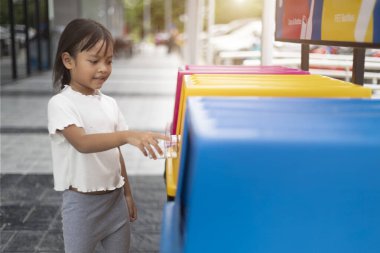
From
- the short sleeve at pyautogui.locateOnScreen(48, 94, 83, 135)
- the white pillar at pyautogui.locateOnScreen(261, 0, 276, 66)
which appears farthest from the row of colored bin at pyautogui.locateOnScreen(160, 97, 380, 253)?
the white pillar at pyautogui.locateOnScreen(261, 0, 276, 66)

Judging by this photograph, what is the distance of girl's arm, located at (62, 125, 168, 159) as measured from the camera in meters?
1.84

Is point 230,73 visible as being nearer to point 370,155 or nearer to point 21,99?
point 370,155

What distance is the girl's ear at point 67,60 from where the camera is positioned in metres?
2.29

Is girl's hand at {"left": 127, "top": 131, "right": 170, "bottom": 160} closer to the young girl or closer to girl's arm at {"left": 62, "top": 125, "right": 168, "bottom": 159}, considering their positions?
girl's arm at {"left": 62, "top": 125, "right": 168, "bottom": 159}

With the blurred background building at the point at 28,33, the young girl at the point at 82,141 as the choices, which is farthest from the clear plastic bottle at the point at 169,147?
the blurred background building at the point at 28,33

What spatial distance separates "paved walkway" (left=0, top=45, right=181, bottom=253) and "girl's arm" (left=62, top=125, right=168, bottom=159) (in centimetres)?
164

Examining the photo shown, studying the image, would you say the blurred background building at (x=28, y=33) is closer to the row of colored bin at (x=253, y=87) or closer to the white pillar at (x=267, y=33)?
the white pillar at (x=267, y=33)

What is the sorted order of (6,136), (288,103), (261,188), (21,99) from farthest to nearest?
(21,99)
(6,136)
(288,103)
(261,188)

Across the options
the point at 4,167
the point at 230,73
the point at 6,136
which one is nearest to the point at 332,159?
the point at 230,73

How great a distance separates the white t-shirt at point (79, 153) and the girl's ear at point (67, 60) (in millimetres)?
101

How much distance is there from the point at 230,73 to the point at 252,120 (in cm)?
100

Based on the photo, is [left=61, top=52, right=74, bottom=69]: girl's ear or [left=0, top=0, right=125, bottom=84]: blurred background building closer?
[left=61, top=52, right=74, bottom=69]: girl's ear

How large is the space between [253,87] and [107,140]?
0.57m

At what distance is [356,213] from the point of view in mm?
1400
